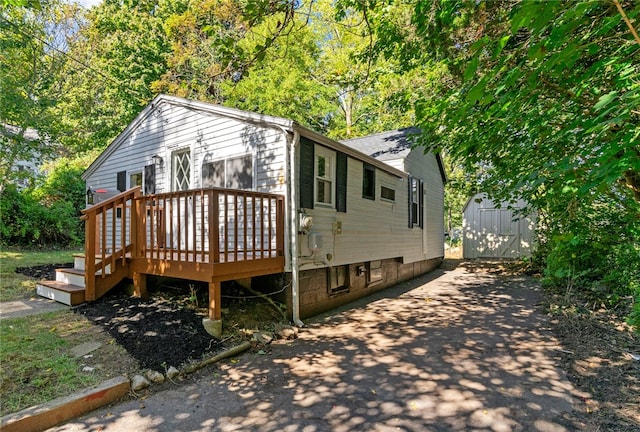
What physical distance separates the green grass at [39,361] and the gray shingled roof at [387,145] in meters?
8.71

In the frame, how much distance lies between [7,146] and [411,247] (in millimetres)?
14644

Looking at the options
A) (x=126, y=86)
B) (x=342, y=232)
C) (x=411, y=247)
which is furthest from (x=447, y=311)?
(x=126, y=86)

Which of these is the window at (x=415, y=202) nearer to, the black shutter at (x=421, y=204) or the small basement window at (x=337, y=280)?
the black shutter at (x=421, y=204)

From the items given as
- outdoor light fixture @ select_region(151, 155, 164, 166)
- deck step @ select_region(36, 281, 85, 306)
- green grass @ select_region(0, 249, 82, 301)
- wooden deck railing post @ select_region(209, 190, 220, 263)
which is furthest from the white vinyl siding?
deck step @ select_region(36, 281, 85, 306)

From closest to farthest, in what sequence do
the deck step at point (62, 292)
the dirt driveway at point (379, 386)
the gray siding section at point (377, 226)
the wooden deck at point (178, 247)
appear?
the dirt driveway at point (379, 386) → the wooden deck at point (178, 247) → the deck step at point (62, 292) → the gray siding section at point (377, 226)

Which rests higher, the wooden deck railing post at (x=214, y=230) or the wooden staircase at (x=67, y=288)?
the wooden deck railing post at (x=214, y=230)

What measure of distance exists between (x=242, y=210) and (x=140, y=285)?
2.14 m

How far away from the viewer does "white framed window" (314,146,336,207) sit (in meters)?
6.50

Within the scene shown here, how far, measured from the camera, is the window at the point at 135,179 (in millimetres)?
8653

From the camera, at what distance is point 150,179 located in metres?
8.18

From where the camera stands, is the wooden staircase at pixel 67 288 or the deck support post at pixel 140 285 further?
the deck support post at pixel 140 285

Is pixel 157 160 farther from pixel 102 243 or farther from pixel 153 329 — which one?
pixel 153 329

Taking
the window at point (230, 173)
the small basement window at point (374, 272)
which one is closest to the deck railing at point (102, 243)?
the window at point (230, 173)

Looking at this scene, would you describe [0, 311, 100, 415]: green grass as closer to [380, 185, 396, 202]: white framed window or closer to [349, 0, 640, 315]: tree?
[349, 0, 640, 315]: tree
